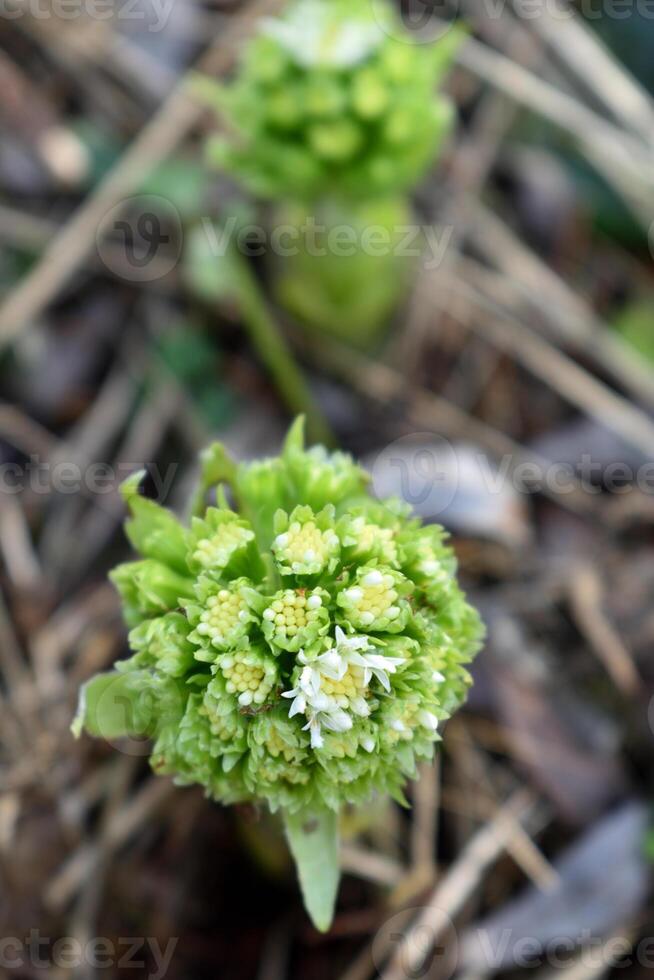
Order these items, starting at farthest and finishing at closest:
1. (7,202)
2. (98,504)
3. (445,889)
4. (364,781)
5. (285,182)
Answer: (7,202) → (98,504) → (285,182) → (445,889) → (364,781)

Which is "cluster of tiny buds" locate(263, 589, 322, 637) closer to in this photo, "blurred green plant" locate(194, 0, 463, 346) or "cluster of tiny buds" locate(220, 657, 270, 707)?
"cluster of tiny buds" locate(220, 657, 270, 707)

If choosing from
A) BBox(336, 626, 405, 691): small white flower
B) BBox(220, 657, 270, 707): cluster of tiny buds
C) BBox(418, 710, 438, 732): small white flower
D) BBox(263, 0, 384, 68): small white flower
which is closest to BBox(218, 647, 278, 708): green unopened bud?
BBox(220, 657, 270, 707): cluster of tiny buds

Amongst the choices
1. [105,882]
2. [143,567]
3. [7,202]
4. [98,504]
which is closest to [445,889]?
[105,882]

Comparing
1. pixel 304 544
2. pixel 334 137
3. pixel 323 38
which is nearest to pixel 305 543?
pixel 304 544

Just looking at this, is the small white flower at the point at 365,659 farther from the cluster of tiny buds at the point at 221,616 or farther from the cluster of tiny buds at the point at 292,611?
the cluster of tiny buds at the point at 221,616

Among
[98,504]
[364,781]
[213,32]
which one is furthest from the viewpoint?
[213,32]

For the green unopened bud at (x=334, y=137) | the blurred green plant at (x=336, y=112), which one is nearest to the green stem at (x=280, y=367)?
the blurred green plant at (x=336, y=112)

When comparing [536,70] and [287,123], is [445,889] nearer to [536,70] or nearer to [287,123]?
[287,123]

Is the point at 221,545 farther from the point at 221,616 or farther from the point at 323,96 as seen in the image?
the point at 323,96
